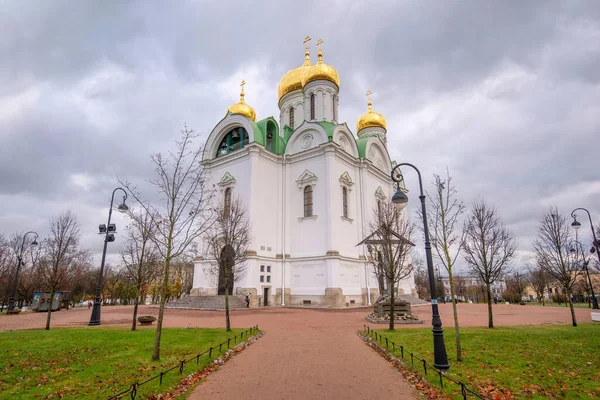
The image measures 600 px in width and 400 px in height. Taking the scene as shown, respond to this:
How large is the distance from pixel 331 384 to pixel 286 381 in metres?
0.99

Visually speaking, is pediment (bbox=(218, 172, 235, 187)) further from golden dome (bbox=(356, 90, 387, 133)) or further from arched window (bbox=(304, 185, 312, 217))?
golden dome (bbox=(356, 90, 387, 133))

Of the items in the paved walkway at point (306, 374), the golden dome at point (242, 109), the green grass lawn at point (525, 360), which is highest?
the golden dome at point (242, 109)

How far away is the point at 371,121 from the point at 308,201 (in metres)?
20.6

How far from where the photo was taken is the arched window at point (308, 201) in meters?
33.5

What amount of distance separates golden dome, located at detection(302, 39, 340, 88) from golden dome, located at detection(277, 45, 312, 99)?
51.5 inches

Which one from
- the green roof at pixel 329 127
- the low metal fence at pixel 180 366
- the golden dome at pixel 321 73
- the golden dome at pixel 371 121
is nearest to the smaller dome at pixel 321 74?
the golden dome at pixel 321 73

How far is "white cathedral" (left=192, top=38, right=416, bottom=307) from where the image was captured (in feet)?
101

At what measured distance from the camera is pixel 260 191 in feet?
108

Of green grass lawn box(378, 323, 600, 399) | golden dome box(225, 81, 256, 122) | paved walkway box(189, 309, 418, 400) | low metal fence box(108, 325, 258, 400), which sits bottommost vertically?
paved walkway box(189, 309, 418, 400)

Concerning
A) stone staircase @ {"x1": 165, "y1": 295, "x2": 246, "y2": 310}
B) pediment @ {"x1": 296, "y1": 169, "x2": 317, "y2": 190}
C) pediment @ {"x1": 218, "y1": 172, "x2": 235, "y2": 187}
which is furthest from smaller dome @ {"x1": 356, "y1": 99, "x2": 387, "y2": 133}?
stone staircase @ {"x1": 165, "y1": 295, "x2": 246, "y2": 310}

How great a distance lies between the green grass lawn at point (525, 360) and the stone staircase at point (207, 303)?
17432mm

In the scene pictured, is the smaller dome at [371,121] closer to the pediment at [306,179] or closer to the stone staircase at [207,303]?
the pediment at [306,179]

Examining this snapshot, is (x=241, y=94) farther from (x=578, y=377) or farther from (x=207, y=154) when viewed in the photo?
(x=578, y=377)

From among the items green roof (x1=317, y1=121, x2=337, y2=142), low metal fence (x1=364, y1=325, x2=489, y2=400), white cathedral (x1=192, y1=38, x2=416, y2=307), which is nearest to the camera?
low metal fence (x1=364, y1=325, x2=489, y2=400)
